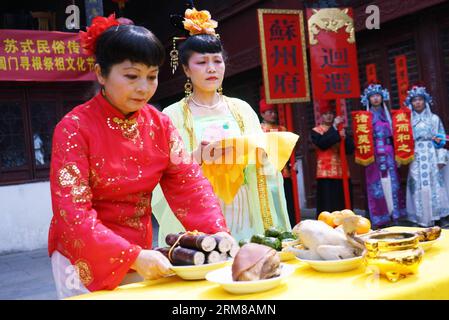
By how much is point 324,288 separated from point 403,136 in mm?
5378

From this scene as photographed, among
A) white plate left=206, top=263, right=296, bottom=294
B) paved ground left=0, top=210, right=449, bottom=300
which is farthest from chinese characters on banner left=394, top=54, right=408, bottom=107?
white plate left=206, top=263, right=296, bottom=294

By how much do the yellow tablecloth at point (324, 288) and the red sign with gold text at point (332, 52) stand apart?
403 centimetres

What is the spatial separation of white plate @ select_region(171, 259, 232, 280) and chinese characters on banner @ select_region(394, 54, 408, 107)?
19.3ft

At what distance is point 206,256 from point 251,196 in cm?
127

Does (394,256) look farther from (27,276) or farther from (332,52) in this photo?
(27,276)

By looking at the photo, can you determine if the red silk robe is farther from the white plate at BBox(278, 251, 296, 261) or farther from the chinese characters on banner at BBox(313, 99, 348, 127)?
the chinese characters on banner at BBox(313, 99, 348, 127)

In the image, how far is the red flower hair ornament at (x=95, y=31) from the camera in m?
1.92

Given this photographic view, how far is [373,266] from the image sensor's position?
145cm

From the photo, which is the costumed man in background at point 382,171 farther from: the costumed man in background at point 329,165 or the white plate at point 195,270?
the white plate at point 195,270

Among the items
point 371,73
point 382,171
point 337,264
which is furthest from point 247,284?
point 371,73

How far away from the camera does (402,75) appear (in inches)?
271

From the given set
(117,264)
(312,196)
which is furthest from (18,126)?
(117,264)

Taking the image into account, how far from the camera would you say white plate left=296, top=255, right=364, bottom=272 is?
5.00 ft
